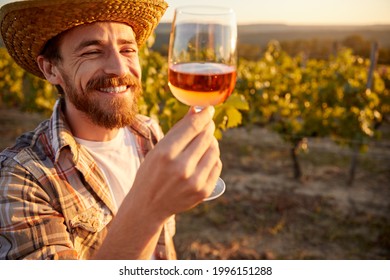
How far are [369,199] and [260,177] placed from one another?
185 centimetres

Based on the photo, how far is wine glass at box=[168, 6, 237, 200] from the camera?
145 centimetres

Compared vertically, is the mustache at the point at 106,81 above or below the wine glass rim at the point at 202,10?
below

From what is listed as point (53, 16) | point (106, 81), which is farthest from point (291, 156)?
point (53, 16)

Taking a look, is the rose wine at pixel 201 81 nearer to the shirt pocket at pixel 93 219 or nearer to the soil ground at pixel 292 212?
the shirt pocket at pixel 93 219

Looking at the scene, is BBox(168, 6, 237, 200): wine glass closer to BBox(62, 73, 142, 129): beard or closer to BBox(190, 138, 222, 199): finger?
BBox(190, 138, 222, 199): finger

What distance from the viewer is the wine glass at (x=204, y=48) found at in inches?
57.1

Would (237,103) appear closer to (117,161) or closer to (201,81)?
(117,161)

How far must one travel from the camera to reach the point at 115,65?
2025 millimetres

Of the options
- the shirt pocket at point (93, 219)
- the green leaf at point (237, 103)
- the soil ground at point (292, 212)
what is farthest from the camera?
the soil ground at point (292, 212)

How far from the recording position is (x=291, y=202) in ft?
20.0

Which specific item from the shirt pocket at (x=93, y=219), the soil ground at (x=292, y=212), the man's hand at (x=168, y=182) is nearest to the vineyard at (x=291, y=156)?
the soil ground at (x=292, y=212)

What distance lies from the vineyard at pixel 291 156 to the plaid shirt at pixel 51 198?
1.35m
